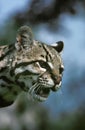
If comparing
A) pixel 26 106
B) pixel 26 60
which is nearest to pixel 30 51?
pixel 26 60

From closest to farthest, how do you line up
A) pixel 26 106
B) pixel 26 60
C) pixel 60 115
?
pixel 26 60 → pixel 26 106 → pixel 60 115

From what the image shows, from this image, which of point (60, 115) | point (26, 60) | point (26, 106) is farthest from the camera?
point (60, 115)

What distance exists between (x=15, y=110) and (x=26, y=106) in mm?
205

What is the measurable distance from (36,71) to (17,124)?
529 cm

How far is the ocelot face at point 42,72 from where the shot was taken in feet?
13.9

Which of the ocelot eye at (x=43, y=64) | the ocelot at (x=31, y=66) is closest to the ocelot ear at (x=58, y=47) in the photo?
the ocelot at (x=31, y=66)

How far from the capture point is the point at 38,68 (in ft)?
14.0

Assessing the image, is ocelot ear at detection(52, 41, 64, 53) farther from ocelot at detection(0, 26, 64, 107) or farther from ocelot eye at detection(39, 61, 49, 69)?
ocelot eye at detection(39, 61, 49, 69)

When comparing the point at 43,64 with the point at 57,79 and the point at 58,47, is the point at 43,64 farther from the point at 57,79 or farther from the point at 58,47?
the point at 58,47

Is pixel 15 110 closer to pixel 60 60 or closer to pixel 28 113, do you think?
pixel 28 113

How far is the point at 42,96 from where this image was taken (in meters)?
4.30

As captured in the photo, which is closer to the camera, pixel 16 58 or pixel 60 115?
pixel 16 58

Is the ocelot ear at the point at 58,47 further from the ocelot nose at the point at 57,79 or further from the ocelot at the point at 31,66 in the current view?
the ocelot nose at the point at 57,79

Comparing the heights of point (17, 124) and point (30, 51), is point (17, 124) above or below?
below
